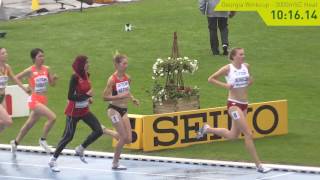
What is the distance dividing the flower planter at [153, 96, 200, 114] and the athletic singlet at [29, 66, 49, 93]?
2.59 meters

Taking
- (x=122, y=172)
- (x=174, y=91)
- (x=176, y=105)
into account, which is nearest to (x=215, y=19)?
(x=174, y=91)

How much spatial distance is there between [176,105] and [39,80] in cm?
288

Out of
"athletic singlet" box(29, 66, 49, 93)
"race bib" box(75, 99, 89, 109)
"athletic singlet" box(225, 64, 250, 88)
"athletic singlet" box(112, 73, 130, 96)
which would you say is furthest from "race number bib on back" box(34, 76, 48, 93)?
"athletic singlet" box(225, 64, 250, 88)

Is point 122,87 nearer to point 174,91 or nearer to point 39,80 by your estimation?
point 39,80

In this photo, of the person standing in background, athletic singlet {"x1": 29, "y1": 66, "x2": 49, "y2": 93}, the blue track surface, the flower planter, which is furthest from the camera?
the person standing in background

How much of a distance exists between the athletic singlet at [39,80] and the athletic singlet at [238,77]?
3359 mm

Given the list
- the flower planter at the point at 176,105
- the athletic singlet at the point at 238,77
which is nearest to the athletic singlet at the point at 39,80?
the flower planter at the point at 176,105

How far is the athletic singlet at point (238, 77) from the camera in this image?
16.3 m

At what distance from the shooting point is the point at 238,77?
53.7 ft

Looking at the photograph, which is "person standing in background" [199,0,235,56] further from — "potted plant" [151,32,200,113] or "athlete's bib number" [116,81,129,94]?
"athlete's bib number" [116,81,129,94]

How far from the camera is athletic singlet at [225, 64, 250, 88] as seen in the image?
16.3 m

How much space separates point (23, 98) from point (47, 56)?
750 centimetres

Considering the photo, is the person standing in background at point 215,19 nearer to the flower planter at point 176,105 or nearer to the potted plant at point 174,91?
the potted plant at point 174,91

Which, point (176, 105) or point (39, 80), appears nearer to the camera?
point (39, 80)
